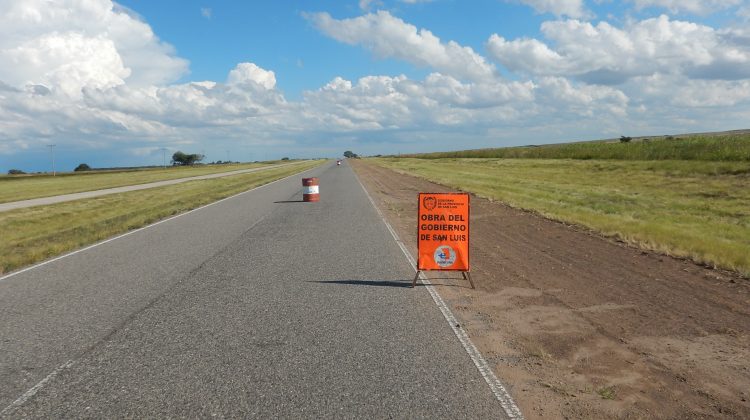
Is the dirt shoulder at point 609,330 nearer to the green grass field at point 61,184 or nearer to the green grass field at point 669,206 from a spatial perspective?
the green grass field at point 669,206

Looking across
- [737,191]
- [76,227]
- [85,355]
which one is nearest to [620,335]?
[85,355]

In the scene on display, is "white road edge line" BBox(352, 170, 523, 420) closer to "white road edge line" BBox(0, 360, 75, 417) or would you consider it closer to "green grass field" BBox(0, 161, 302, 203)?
"white road edge line" BBox(0, 360, 75, 417)

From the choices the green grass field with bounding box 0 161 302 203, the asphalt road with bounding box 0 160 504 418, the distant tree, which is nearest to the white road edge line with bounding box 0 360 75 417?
the asphalt road with bounding box 0 160 504 418

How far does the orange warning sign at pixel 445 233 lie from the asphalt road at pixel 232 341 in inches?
23.3

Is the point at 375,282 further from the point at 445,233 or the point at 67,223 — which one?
the point at 67,223

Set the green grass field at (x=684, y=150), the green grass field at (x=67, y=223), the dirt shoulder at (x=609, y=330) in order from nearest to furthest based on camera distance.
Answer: the dirt shoulder at (x=609, y=330), the green grass field at (x=67, y=223), the green grass field at (x=684, y=150)

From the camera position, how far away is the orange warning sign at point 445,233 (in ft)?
26.8

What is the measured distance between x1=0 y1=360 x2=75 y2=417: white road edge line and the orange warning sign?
483cm

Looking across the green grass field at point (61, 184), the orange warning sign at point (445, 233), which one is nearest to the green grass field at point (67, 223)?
the orange warning sign at point (445, 233)

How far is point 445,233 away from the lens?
323 inches

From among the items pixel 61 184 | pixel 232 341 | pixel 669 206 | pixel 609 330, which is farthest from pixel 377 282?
pixel 61 184

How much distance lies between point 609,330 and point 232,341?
13.3ft

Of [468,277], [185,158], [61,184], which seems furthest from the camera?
[185,158]

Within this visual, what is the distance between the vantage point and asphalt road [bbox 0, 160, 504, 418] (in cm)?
409
